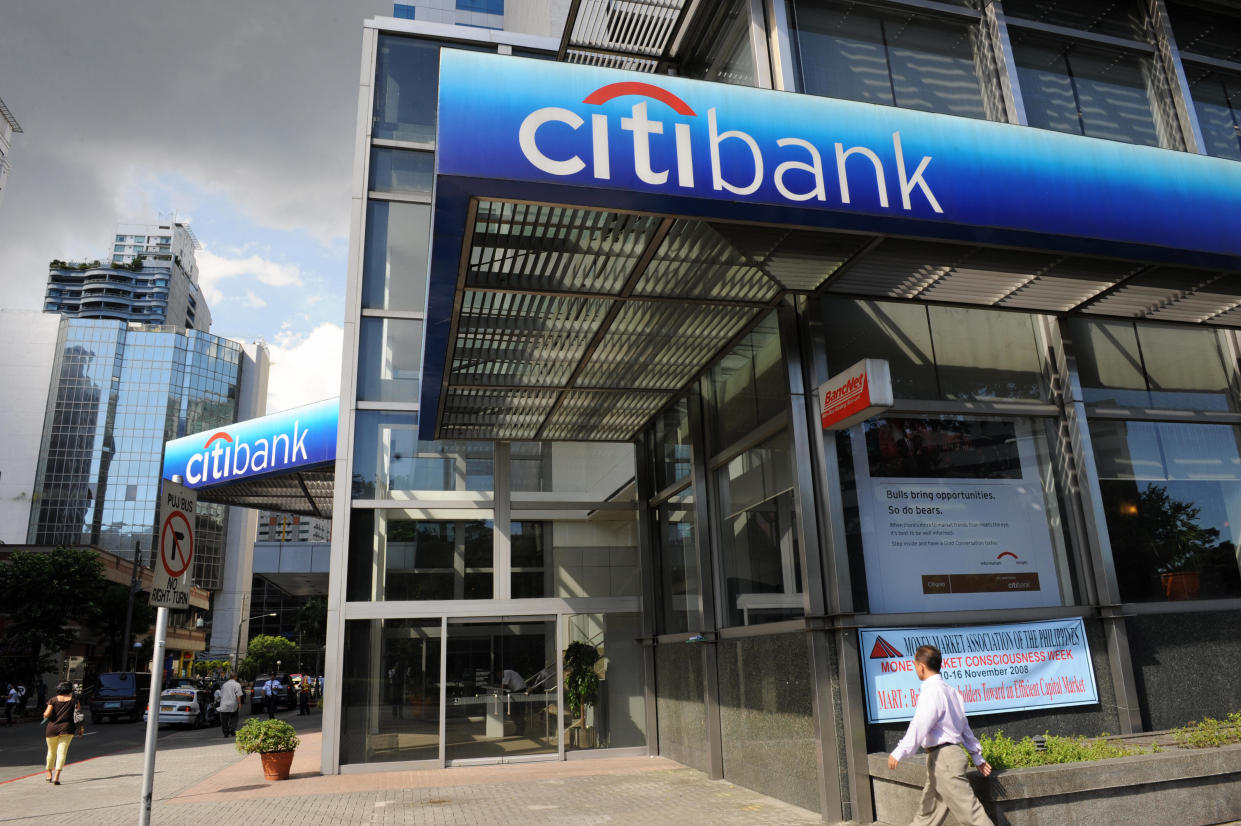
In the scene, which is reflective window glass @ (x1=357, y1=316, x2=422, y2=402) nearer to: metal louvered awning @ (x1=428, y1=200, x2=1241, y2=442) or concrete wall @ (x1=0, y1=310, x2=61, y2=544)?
metal louvered awning @ (x1=428, y1=200, x2=1241, y2=442)

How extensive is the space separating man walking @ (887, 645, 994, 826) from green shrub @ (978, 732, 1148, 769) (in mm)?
747

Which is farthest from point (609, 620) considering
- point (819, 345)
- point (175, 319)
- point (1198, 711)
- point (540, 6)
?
point (175, 319)

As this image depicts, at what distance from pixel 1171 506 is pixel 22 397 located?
131m

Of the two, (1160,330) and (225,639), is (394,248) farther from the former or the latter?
(225,639)

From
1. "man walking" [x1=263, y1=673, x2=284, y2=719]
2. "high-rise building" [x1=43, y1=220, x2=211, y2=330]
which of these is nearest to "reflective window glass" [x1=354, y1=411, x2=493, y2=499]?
"man walking" [x1=263, y1=673, x2=284, y2=719]

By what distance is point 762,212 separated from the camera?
727 centimetres

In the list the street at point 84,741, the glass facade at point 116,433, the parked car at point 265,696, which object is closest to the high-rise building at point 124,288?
the glass facade at point 116,433

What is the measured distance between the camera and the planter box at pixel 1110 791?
275 inches

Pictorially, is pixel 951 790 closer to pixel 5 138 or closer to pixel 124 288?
pixel 5 138

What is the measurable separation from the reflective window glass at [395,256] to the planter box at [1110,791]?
11.6m

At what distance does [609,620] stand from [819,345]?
24.4ft

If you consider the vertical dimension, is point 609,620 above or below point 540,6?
below

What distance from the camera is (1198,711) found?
9.45 meters

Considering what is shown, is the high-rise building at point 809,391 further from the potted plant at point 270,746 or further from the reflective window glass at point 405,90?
the reflective window glass at point 405,90
